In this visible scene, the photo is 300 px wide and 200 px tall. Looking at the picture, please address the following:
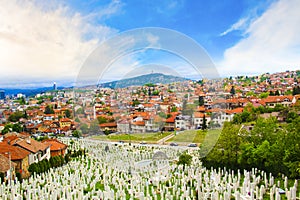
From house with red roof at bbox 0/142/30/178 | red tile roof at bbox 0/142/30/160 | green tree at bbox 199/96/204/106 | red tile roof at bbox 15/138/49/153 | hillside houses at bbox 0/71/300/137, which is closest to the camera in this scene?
hillside houses at bbox 0/71/300/137

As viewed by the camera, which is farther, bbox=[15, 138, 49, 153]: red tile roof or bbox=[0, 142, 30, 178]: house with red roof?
bbox=[15, 138, 49, 153]: red tile roof

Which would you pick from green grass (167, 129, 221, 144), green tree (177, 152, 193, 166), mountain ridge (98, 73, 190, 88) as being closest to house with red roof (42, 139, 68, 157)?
green tree (177, 152, 193, 166)

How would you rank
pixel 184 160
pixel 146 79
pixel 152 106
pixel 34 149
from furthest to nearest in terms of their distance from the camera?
pixel 34 149 → pixel 184 160 → pixel 152 106 → pixel 146 79

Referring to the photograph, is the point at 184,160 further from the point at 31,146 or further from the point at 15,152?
the point at 31,146

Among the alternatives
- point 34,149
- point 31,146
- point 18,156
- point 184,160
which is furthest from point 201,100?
point 31,146

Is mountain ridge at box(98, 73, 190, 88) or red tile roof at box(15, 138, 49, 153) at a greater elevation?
mountain ridge at box(98, 73, 190, 88)

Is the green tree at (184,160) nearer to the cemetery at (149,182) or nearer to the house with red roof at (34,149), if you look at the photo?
the cemetery at (149,182)

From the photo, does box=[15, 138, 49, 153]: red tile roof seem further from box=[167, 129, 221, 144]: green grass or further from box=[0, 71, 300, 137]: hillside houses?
box=[167, 129, 221, 144]: green grass

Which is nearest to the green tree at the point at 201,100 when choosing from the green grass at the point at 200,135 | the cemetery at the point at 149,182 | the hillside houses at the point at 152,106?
the hillside houses at the point at 152,106

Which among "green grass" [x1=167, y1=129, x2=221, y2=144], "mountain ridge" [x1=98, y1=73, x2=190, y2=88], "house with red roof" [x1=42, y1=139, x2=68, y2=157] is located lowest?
"house with red roof" [x1=42, y1=139, x2=68, y2=157]
